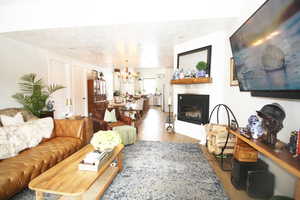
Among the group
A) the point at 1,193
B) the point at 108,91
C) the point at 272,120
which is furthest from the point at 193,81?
the point at 108,91

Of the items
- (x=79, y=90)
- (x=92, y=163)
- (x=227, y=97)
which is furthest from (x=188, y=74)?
(x=79, y=90)

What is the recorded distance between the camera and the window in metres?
10.7

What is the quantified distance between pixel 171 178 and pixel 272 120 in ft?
4.60

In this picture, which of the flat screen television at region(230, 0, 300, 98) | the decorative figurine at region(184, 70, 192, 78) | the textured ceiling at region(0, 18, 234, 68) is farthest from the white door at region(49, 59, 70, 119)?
the flat screen television at region(230, 0, 300, 98)

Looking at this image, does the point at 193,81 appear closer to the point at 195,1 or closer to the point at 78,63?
the point at 195,1

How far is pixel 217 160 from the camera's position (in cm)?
234

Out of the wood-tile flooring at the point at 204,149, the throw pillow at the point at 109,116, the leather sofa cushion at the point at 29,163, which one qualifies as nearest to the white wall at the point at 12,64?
the leather sofa cushion at the point at 29,163

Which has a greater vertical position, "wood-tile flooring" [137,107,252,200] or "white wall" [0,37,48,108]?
"white wall" [0,37,48,108]

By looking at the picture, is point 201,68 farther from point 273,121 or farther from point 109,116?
point 109,116

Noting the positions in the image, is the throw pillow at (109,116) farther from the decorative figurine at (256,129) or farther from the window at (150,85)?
the window at (150,85)

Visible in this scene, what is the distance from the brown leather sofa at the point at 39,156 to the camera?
4.56ft

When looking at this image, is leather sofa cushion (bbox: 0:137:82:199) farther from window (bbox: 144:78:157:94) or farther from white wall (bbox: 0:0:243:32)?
window (bbox: 144:78:157:94)

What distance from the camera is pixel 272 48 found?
3.89 ft

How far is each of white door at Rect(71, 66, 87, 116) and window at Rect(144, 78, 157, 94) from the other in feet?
18.2
